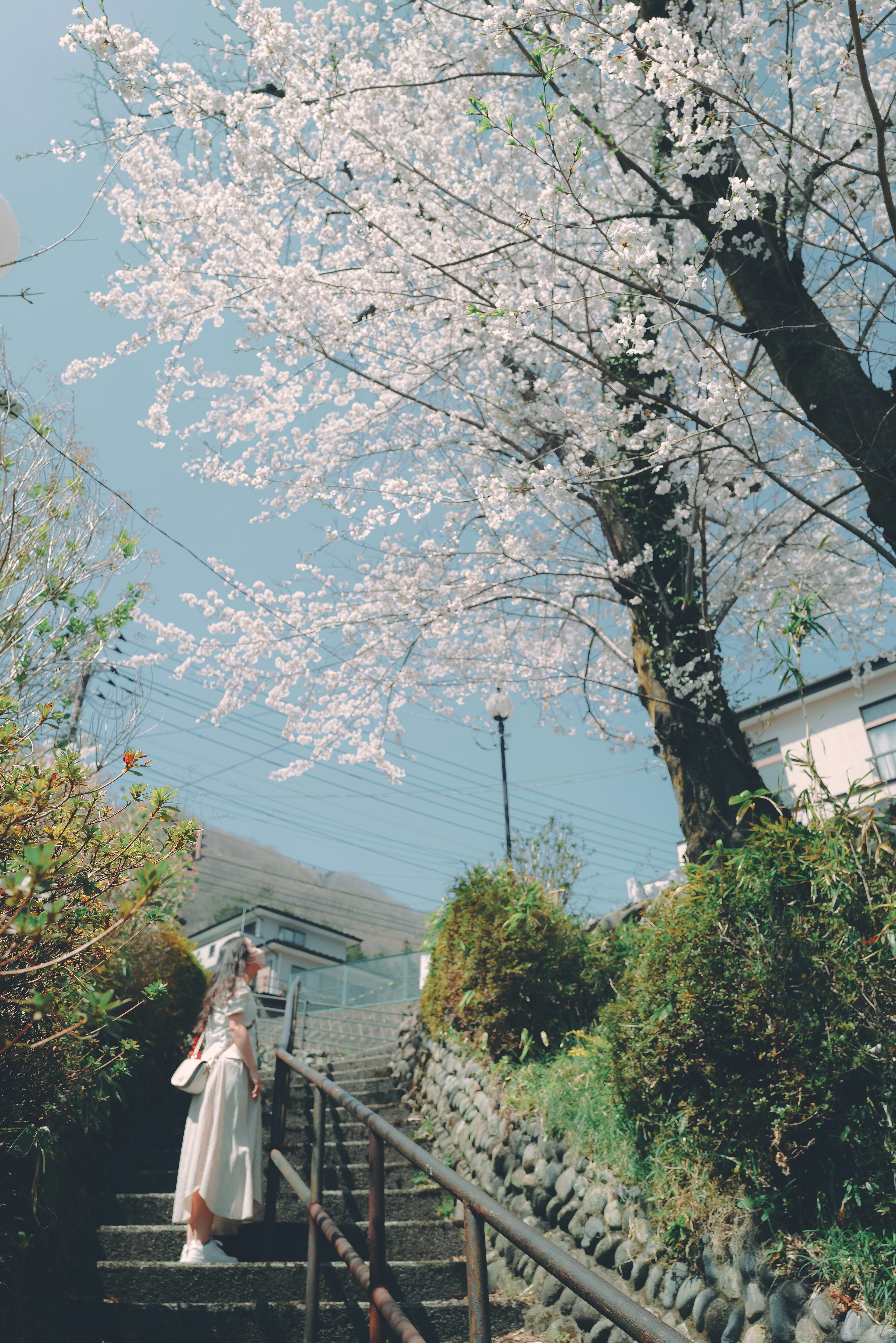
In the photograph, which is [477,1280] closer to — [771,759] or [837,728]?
[837,728]

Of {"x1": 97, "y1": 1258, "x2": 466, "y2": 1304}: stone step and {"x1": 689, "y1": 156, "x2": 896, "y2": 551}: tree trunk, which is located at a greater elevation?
{"x1": 689, "y1": 156, "x2": 896, "y2": 551}: tree trunk

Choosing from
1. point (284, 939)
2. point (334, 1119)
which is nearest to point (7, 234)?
point (334, 1119)


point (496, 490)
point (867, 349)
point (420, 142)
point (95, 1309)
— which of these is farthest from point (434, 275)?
point (95, 1309)

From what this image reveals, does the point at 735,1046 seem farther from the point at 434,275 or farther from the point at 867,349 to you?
the point at 434,275

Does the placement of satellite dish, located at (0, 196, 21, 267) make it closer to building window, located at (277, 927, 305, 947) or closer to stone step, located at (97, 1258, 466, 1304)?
stone step, located at (97, 1258, 466, 1304)

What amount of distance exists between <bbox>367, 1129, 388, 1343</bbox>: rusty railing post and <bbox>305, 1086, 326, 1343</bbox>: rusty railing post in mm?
527

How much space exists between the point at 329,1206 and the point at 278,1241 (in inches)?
16.0

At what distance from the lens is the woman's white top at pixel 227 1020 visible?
442 centimetres

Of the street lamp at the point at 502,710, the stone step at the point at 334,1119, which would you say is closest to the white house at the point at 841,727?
the street lamp at the point at 502,710

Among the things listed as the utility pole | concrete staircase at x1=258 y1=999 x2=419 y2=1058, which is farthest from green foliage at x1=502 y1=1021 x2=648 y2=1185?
concrete staircase at x1=258 y1=999 x2=419 y2=1058

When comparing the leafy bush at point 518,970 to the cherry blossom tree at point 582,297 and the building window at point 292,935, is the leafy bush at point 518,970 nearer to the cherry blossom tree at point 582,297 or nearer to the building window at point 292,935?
the cherry blossom tree at point 582,297

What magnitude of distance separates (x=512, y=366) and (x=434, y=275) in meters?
1.83

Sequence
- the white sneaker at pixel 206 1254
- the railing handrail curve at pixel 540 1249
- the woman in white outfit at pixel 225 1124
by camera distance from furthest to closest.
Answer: the woman in white outfit at pixel 225 1124, the white sneaker at pixel 206 1254, the railing handrail curve at pixel 540 1249

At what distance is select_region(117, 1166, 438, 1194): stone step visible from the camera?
15.7ft
